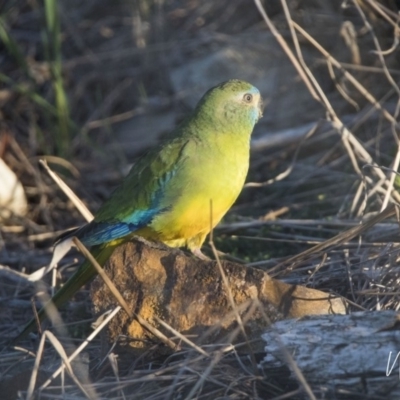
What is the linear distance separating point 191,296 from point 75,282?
0.79 m

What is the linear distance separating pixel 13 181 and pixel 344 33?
8.08 feet

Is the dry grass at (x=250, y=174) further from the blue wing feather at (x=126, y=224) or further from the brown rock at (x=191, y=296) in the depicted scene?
the blue wing feather at (x=126, y=224)

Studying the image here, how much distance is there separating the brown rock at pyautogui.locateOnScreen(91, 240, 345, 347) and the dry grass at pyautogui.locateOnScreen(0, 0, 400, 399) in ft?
0.33

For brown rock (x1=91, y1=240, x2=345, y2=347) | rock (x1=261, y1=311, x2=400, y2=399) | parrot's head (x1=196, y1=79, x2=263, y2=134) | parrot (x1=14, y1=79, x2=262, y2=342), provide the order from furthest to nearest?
parrot's head (x1=196, y1=79, x2=263, y2=134) < parrot (x1=14, y1=79, x2=262, y2=342) < brown rock (x1=91, y1=240, x2=345, y2=347) < rock (x1=261, y1=311, x2=400, y2=399)

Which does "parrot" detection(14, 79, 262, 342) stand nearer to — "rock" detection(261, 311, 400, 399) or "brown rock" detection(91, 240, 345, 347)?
"brown rock" detection(91, 240, 345, 347)

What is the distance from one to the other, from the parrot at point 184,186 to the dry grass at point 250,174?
0.40 meters

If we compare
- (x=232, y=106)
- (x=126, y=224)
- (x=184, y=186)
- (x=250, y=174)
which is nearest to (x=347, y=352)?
(x=184, y=186)

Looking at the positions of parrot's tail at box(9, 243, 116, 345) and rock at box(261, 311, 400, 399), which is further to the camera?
parrot's tail at box(9, 243, 116, 345)

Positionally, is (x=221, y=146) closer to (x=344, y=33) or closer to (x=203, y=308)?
(x=203, y=308)

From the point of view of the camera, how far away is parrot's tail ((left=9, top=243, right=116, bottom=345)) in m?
3.76

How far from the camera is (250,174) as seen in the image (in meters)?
6.03

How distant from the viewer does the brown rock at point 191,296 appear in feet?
10.2

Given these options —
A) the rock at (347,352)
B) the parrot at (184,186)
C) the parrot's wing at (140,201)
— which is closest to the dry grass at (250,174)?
the rock at (347,352)

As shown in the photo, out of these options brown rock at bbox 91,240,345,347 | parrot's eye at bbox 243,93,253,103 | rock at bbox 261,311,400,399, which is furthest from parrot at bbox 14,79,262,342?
rock at bbox 261,311,400,399
